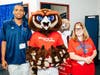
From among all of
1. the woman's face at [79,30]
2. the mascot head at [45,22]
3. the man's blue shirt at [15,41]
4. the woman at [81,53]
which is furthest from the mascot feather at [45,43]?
the woman's face at [79,30]

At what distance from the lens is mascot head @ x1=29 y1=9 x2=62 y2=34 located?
122 inches

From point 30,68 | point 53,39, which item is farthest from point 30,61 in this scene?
point 53,39

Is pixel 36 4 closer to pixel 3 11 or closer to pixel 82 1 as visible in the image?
pixel 3 11

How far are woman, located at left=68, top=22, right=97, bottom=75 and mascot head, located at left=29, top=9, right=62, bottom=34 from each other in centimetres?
61

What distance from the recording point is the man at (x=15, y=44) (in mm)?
3156

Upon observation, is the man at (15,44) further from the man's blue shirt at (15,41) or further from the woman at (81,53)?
the woman at (81,53)

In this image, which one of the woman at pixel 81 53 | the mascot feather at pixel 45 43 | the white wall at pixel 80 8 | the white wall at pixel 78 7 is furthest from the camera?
the white wall at pixel 80 8

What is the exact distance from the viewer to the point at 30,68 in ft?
10.8

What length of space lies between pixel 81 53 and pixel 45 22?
0.85 meters

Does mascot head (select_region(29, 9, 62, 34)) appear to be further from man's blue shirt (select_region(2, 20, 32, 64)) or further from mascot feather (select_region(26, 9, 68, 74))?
man's blue shirt (select_region(2, 20, 32, 64))

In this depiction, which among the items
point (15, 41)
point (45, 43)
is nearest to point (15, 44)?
point (15, 41)

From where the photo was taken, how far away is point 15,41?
10.4 ft

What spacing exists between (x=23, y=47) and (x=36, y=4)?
6.86 ft

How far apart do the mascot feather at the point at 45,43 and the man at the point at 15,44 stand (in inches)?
4.6
